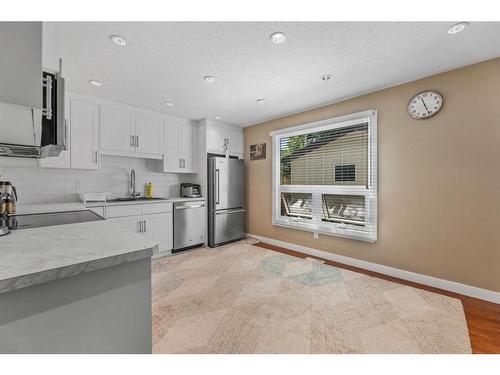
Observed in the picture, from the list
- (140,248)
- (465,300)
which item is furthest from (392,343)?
(140,248)

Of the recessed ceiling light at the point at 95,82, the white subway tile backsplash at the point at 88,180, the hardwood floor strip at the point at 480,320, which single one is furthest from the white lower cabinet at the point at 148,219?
the hardwood floor strip at the point at 480,320

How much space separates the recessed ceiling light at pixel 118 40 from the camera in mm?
1896

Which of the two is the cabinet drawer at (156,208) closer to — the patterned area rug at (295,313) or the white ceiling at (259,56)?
the patterned area rug at (295,313)

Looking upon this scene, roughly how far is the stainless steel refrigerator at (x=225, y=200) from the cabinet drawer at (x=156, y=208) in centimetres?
78

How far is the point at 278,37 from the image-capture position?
190 cm

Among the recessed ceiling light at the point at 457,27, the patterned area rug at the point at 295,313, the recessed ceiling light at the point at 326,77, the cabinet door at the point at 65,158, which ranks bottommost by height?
the patterned area rug at the point at 295,313

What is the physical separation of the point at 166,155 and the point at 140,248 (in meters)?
3.30

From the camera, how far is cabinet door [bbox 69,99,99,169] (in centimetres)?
313

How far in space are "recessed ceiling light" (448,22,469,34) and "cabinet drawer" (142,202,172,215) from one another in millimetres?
3781

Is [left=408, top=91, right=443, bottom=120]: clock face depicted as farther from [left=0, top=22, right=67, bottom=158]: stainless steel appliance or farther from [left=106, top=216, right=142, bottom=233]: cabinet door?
[left=106, top=216, right=142, bottom=233]: cabinet door

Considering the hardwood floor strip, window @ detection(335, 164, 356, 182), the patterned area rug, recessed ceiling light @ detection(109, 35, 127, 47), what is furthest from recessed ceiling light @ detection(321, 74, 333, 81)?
the hardwood floor strip

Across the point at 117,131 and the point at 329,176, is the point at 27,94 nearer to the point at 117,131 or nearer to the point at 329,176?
the point at 117,131
